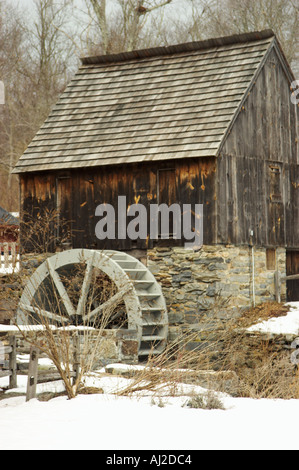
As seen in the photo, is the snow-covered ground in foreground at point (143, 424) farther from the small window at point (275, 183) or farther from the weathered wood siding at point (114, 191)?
the small window at point (275, 183)

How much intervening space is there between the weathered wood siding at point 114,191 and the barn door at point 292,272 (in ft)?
12.8

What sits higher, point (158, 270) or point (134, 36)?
point (134, 36)

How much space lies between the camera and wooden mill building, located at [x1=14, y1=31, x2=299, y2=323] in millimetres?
17531

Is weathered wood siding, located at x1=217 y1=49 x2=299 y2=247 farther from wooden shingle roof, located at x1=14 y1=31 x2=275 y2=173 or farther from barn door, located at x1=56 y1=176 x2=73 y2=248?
barn door, located at x1=56 y1=176 x2=73 y2=248

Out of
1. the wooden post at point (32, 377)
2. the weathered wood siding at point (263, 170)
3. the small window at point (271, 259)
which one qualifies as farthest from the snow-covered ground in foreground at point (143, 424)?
the small window at point (271, 259)

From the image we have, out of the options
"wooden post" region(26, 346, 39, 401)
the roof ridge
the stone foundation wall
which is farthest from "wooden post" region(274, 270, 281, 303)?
"wooden post" region(26, 346, 39, 401)

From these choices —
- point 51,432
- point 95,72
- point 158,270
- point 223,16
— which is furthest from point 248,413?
point 223,16

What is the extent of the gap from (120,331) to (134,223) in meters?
3.36

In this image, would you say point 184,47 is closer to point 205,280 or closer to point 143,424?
point 205,280

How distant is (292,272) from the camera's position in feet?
67.9

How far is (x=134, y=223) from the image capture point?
1834cm

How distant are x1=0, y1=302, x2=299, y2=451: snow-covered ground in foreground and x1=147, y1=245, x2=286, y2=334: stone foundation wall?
634 centimetres

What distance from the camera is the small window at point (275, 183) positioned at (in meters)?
19.2

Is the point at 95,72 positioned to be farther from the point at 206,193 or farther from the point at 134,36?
the point at 134,36
